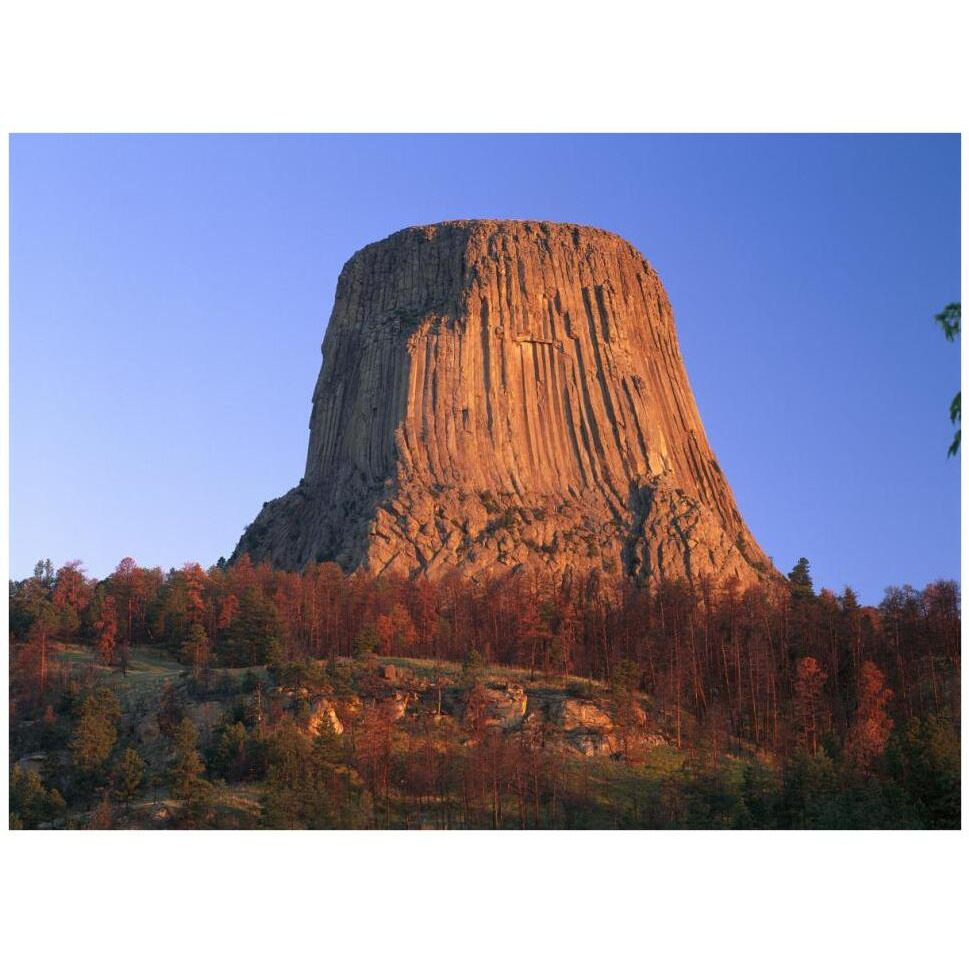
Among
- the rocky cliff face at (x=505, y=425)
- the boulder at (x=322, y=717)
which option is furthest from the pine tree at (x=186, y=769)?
the rocky cliff face at (x=505, y=425)

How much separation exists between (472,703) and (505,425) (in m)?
43.4

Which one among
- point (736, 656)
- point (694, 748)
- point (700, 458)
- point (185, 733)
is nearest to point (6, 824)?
point (185, 733)

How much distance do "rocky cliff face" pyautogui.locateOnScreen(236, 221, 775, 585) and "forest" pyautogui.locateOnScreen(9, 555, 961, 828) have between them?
7337mm

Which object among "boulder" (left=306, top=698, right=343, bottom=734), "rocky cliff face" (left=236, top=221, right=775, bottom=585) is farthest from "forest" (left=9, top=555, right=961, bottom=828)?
"rocky cliff face" (left=236, top=221, right=775, bottom=585)

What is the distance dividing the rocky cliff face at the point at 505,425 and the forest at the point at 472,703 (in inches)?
289

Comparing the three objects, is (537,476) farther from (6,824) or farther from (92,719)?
(6,824)

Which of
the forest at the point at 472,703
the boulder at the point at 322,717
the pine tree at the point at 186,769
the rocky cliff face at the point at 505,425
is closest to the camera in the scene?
the forest at the point at 472,703

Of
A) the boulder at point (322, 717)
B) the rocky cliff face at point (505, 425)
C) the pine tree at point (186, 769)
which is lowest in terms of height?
the pine tree at point (186, 769)

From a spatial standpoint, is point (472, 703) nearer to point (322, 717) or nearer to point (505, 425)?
point (322, 717)

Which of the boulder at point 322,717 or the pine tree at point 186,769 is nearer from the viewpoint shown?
the pine tree at point 186,769

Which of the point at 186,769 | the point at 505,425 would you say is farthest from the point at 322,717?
the point at 505,425

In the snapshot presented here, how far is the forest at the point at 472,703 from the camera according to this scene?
48.8 metres

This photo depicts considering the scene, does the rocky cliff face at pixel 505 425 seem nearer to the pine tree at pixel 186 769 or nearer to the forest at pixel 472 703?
the forest at pixel 472 703

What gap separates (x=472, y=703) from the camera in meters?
63.2
